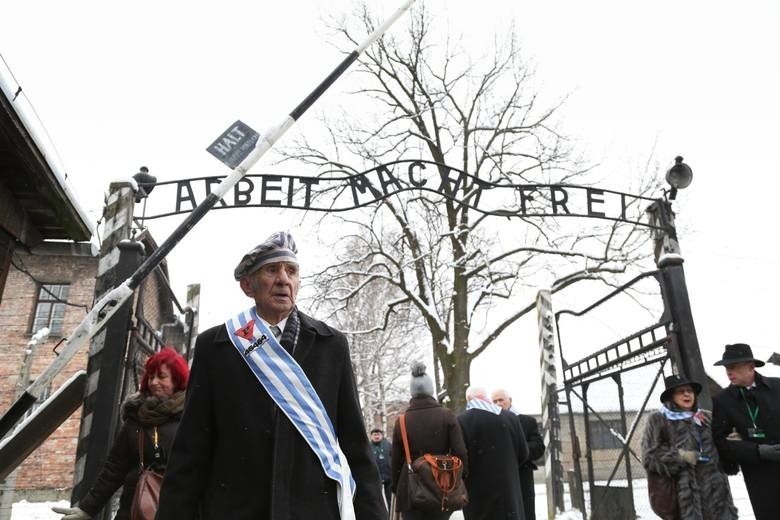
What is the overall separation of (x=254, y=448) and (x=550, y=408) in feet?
27.5

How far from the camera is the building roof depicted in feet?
13.1

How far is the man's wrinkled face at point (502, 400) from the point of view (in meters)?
7.18

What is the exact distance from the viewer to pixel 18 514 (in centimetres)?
1415

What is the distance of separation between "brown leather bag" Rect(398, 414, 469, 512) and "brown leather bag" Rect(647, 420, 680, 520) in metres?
1.64

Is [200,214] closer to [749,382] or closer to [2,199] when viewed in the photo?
[2,199]

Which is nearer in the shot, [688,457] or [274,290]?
[274,290]

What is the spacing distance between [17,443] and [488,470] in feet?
15.2

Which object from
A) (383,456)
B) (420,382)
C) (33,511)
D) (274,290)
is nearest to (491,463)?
(420,382)

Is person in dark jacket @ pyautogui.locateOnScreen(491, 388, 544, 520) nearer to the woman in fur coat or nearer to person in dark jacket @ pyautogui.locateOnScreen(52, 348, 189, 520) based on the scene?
the woman in fur coat

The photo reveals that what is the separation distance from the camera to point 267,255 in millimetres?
2244

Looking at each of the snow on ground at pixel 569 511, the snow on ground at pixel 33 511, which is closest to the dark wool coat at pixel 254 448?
the snow on ground at pixel 569 511

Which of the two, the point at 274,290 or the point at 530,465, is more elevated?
the point at 274,290

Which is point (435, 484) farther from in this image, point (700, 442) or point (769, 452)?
point (769, 452)

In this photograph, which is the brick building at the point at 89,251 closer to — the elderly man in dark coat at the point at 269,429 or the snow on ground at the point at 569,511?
the snow on ground at the point at 569,511
